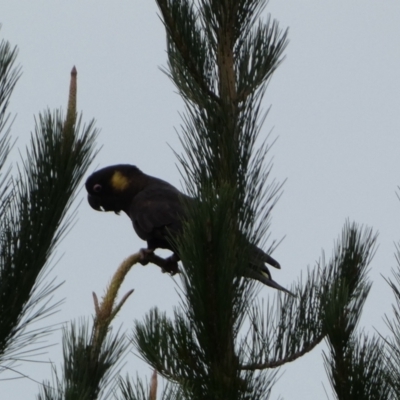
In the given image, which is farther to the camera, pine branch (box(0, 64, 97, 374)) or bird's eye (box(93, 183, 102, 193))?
bird's eye (box(93, 183, 102, 193))

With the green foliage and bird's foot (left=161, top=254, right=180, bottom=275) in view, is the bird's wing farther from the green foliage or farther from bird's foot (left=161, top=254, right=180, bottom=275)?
the green foliage

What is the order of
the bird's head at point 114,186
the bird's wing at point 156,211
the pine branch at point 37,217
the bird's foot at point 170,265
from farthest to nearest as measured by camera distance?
the bird's head at point 114,186
the bird's wing at point 156,211
the bird's foot at point 170,265
the pine branch at point 37,217

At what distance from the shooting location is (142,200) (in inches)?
219

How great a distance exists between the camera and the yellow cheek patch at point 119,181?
609 centimetres

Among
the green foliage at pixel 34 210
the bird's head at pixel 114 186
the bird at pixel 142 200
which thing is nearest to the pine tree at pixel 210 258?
the green foliage at pixel 34 210

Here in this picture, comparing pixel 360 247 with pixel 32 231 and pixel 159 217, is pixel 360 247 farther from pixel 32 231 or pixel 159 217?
pixel 159 217

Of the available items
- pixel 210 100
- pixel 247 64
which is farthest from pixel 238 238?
pixel 247 64

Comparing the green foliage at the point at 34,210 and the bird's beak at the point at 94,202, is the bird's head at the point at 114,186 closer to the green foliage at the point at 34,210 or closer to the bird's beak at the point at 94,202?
the bird's beak at the point at 94,202

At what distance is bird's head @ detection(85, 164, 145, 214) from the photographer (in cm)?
607

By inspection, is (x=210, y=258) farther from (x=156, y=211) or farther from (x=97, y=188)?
(x=97, y=188)

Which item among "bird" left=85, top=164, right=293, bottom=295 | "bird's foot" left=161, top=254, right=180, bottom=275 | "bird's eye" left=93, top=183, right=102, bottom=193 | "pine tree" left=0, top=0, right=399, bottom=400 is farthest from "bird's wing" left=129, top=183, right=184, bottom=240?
"pine tree" left=0, top=0, right=399, bottom=400

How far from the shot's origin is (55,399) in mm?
1898

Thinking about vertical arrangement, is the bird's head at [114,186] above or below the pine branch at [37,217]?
above

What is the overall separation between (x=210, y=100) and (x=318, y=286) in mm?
804
